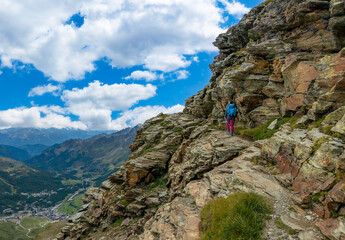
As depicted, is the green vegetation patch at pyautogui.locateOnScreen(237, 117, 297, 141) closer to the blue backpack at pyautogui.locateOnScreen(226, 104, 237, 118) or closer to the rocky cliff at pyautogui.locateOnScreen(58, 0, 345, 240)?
the rocky cliff at pyautogui.locateOnScreen(58, 0, 345, 240)

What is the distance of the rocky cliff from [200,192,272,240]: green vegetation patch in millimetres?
669

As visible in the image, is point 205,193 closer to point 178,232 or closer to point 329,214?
point 178,232

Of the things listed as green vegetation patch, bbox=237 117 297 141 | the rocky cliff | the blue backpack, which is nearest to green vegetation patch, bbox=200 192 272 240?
the rocky cliff

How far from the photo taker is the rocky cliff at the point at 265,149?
11500 millimetres

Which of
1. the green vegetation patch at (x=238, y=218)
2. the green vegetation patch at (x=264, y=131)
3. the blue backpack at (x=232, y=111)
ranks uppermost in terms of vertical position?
the blue backpack at (x=232, y=111)

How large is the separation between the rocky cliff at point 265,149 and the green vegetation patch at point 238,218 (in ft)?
2.20

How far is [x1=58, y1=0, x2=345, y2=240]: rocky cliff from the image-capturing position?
37.7ft

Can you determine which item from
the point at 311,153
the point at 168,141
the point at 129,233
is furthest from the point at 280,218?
the point at 168,141

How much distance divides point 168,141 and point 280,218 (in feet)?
99.3

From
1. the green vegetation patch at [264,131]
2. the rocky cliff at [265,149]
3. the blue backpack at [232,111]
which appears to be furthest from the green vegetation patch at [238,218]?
the blue backpack at [232,111]

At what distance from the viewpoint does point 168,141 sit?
4025 centimetres

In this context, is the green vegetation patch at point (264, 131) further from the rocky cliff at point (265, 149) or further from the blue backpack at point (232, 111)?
the blue backpack at point (232, 111)

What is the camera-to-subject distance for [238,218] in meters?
10.7

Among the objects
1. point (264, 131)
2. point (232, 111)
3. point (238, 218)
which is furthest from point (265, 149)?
point (232, 111)
